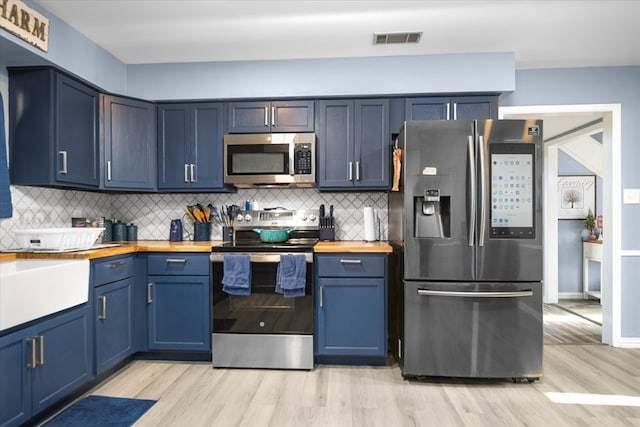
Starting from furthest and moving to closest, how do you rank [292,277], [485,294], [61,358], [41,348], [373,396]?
[292,277] → [485,294] → [373,396] → [61,358] → [41,348]

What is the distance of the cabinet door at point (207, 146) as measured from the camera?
3328mm

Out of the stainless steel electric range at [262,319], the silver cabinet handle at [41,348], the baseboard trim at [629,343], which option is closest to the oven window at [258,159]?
the stainless steel electric range at [262,319]

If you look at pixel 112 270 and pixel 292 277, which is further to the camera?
pixel 292 277

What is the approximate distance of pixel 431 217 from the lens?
2658 mm

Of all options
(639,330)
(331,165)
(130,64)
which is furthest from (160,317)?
(639,330)

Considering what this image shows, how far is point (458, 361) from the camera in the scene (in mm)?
2625

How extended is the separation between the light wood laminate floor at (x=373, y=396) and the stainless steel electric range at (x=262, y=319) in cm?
11

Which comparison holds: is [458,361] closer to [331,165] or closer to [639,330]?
[331,165]

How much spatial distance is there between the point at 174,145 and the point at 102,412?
6.79 ft

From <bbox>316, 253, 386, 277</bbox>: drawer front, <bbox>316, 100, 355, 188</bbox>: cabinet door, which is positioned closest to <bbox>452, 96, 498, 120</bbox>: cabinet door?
<bbox>316, 100, 355, 188</bbox>: cabinet door

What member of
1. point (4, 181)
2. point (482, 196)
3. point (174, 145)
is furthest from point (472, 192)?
point (4, 181)

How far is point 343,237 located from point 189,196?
59.3 inches

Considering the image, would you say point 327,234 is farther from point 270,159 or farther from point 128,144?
point 128,144

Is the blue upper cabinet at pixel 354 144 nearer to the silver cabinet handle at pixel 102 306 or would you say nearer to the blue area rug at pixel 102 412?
the silver cabinet handle at pixel 102 306
